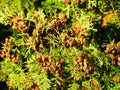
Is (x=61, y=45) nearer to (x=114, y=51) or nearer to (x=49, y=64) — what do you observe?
(x=49, y=64)

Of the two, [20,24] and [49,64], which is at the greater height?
[20,24]

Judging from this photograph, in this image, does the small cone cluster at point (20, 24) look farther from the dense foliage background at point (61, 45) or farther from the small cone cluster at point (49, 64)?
the small cone cluster at point (49, 64)

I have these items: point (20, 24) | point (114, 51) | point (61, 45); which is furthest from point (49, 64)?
point (114, 51)

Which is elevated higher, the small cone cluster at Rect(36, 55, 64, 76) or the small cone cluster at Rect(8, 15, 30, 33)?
the small cone cluster at Rect(8, 15, 30, 33)

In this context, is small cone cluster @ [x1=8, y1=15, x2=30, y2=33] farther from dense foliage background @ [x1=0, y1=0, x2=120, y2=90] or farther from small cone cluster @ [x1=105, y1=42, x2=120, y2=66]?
small cone cluster @ [x1=105, y1=42, x2=120, y2=66]

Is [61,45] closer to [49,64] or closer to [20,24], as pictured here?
[49,64]

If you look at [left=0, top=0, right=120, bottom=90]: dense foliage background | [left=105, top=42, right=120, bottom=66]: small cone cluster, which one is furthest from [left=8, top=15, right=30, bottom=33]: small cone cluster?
[left=105, top=42, right=120, bottom=66]: small cone cluster

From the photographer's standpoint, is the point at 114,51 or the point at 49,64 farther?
the point at 114,51

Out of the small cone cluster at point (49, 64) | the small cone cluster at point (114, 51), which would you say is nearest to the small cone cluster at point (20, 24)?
the small cone cluster at point (49, 64)

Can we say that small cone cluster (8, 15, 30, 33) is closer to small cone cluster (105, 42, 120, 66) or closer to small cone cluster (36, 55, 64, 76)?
small cone cluster (36, 55, 64, 76)

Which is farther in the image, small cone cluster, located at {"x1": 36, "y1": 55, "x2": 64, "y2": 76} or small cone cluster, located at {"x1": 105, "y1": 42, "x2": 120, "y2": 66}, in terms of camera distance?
small cone cluster, located at {"x1": 105, "y1": 42, "x2": 120, "y2": 66}
